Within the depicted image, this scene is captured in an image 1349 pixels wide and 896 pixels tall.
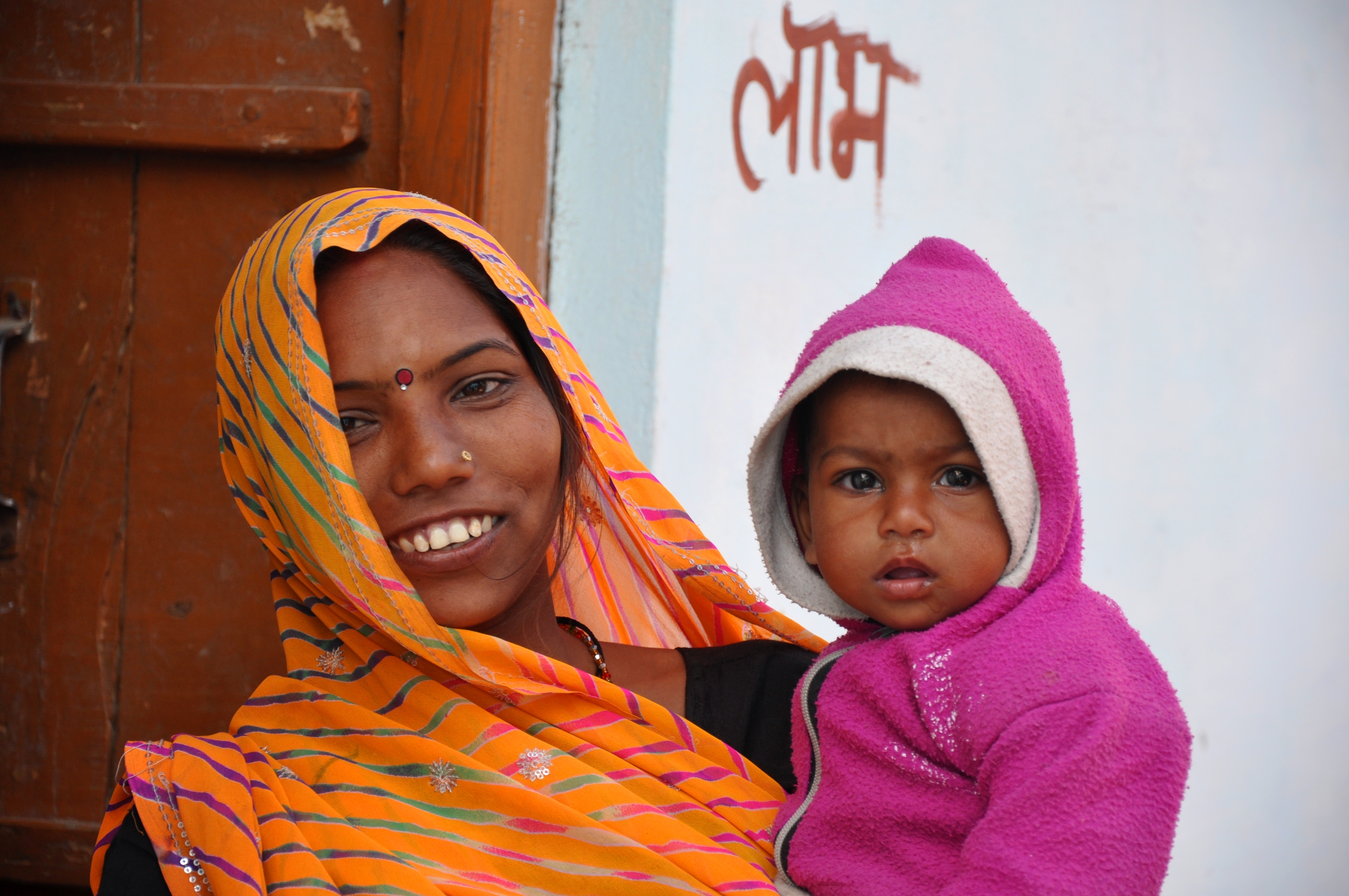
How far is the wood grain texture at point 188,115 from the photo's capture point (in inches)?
78.0

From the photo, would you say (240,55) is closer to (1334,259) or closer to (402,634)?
(402,634)

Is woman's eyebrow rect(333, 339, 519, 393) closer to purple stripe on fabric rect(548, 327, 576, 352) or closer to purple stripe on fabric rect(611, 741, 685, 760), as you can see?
purple stripe on fabric rect(548, 327, 576, 352)

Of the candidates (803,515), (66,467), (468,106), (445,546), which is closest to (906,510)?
(803,515)

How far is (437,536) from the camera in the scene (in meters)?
1.36

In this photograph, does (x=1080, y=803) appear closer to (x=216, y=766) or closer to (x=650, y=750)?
(x=650, y=750)

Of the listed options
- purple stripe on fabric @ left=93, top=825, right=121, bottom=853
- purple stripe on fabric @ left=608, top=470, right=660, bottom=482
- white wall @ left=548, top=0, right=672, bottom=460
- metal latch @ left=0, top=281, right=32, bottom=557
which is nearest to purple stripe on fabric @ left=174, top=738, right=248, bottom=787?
purple stripe on fabric @ left=93, top=825, right=121, bottom=853

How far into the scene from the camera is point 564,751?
139cm

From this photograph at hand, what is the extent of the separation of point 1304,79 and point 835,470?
3098 mm

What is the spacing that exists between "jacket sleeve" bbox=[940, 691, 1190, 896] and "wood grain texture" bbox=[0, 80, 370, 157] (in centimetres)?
157

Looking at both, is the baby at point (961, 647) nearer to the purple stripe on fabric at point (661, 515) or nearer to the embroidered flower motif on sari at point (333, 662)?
the purple stripe on fabric at point (661, 515)

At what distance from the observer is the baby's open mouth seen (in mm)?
1360

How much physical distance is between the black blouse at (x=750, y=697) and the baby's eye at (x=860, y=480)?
439 millimetres

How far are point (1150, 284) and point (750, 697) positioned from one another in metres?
2.20

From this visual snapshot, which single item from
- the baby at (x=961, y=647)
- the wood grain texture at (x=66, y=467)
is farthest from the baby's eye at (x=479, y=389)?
the wood grain texture at (x=66, y=467)
